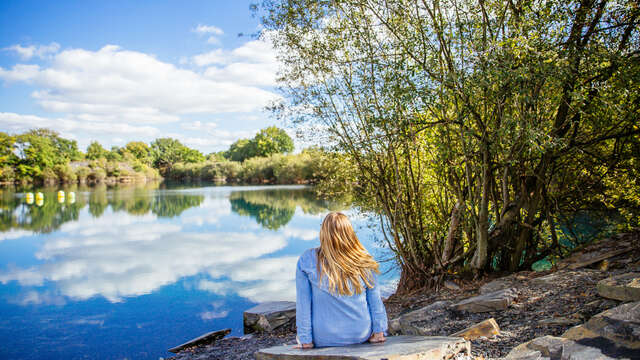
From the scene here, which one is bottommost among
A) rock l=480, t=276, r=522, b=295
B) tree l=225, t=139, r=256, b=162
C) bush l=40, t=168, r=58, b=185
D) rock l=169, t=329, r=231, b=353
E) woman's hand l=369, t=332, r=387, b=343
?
rock l=169, t=329, r=231, b=353

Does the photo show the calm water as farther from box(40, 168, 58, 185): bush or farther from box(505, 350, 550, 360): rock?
box(40, 168, 58, 185): bush

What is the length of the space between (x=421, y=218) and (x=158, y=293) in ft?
24.4

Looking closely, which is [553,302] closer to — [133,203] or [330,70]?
[330,70]

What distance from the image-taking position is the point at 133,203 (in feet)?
116

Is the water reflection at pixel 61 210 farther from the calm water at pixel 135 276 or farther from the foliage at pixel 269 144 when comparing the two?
the foliage at pixel 269 144

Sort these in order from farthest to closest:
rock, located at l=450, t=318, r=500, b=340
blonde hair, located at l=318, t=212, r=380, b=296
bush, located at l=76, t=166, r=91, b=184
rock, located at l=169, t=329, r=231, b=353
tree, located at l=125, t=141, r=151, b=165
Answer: tree, located at l=125, t=141, r=151, b=165, bush, located at l=76, t=166, r=91, b=184, rock, located at l=169, t=329, r=231, b=353, rock, located at l=450, t=318, r=500, b=340, blonde hair, located at l=318, t=212, r=380, b=296

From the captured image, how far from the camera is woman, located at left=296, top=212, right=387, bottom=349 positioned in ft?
9.48

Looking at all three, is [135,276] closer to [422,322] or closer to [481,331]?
[422,322]

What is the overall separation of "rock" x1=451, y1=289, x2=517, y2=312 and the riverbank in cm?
5

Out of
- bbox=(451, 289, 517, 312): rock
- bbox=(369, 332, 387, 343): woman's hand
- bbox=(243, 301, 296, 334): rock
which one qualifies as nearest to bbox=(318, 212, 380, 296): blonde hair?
bbox=(369, 332, 387, 343): woman's hand

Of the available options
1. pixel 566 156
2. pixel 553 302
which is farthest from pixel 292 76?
pixel 553 302

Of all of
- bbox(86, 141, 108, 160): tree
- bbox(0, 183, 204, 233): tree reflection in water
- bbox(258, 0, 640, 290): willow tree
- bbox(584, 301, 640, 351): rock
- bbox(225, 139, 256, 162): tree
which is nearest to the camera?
bbox(584, 301, 640, 351): rock

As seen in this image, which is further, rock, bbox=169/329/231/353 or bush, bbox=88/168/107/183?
bush, bbox=88/168/107/183

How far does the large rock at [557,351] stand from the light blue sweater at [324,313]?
1529mm
